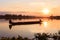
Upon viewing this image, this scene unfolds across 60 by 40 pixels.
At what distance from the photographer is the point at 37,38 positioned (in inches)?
380

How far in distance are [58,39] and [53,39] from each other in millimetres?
532

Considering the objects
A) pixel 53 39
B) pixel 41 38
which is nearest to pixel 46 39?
pixel 41 38

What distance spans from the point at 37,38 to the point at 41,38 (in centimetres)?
46

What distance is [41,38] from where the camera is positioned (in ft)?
30.2

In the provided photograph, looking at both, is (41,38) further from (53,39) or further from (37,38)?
(53,39)

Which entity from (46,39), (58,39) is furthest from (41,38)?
(58,39)

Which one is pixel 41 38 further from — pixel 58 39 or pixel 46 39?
pixel 58 39

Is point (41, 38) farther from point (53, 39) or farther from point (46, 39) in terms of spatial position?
point (53, 39)

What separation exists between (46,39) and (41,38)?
0.75 ft

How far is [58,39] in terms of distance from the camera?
9570 millimetres

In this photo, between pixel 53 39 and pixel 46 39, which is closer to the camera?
pixel 46 39

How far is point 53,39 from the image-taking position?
10.1 m

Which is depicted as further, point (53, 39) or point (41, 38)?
point (53, 39)

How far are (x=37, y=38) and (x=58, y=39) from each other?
98 centimetres
